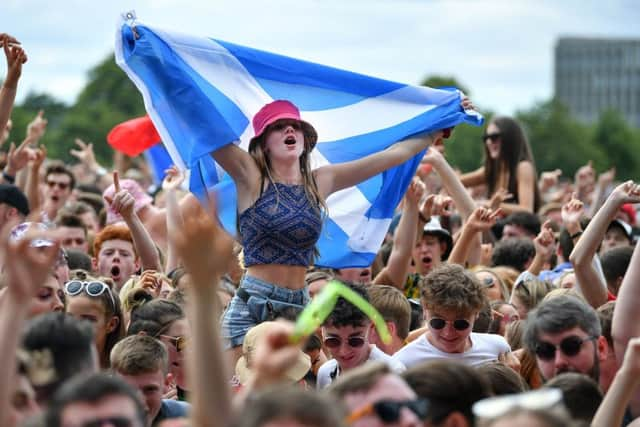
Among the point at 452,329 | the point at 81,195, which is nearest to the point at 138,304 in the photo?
the point at 452,329

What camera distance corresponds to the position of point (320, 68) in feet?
28.7

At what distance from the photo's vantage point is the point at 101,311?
7.04 metres

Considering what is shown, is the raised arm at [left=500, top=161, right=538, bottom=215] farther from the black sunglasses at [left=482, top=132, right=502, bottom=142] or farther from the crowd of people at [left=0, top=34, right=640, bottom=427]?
the black sunglasses at [left=482, top=132, right=502, bottom=142]

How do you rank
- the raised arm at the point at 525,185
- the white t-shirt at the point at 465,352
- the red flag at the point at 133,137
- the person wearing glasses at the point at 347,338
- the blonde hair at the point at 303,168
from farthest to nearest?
1. the raised arm at the point at 525,185
2. the red flag at the point at 133,137
3. the blonde hair at the point at 303,168
4. the white t-shirt at the point at 465,352
5. the person wearing glasses at the point at 347,338

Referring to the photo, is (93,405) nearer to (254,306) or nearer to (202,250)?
(202,250)

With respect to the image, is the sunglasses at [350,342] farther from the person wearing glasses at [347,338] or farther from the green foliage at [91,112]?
the green foliage at [91,112]

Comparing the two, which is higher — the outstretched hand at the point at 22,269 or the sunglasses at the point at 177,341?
the outstretched hand at the point at 22,269

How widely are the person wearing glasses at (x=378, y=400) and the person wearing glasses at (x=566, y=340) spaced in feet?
4.37

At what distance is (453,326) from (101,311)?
5.63 ft

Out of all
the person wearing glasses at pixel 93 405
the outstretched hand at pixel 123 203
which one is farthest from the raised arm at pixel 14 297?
the outstretched hand at pixel 123 203

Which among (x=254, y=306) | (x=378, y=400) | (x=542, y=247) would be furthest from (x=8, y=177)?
(x=378, y=400)

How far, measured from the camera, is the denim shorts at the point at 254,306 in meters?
7.16

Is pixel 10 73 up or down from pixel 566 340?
up

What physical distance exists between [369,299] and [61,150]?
48.4m
